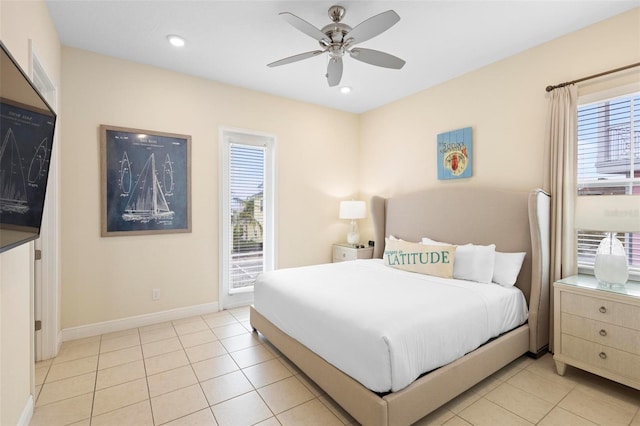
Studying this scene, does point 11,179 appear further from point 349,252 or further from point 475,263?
point 349,252

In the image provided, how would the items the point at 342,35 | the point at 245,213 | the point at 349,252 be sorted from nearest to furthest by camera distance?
the point at 342,35 → the point at 245,213 → the point at 349,252

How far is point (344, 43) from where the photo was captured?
237 centimetres

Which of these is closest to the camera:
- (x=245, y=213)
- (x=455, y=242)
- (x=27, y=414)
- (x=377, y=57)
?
(x=27, y=414)

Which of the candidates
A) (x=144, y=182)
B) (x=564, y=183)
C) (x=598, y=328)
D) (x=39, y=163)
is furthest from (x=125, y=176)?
(x=598, y=328)

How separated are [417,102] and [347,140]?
127 cm

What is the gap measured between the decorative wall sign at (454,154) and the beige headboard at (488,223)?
0.73ft

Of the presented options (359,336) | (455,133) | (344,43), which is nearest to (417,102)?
(455,133)

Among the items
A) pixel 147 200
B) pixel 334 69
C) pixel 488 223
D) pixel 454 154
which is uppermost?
pixel 334 69

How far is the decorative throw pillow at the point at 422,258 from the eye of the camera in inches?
117

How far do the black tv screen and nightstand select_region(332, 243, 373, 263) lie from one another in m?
3.43

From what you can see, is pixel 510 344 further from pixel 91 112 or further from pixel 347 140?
pixel 91 112

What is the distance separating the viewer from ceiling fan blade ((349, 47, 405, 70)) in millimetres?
2401

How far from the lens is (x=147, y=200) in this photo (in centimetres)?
335

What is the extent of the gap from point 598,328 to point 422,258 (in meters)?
1.40
